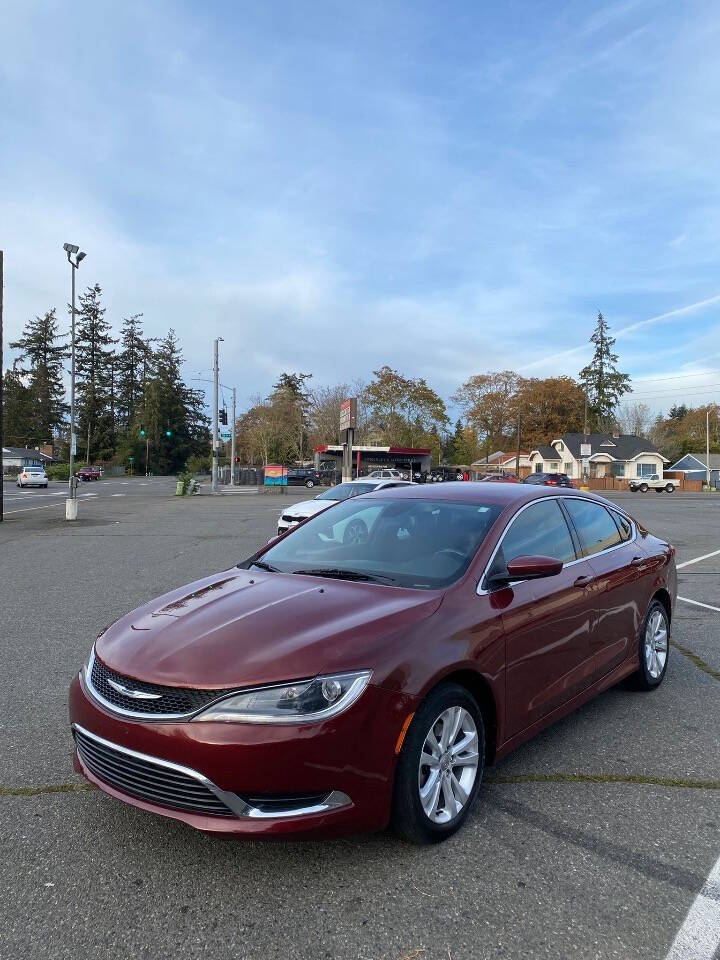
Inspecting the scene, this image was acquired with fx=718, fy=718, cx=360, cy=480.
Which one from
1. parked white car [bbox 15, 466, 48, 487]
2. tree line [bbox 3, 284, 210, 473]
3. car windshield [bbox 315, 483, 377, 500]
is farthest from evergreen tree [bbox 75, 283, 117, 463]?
car windshield [bbox 315, 483, 377, 500]

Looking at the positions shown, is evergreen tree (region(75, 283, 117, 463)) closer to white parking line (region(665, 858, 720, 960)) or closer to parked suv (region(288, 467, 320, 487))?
parked suv (region(288, 467, 320, 487))

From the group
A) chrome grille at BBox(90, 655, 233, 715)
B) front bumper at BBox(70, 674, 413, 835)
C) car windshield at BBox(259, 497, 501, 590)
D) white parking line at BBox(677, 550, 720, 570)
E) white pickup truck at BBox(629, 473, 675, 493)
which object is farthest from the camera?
white pickup truck at BBox(629, 473, 675, 493)

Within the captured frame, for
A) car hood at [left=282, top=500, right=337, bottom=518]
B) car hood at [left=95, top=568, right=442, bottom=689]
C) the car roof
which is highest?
the car roof

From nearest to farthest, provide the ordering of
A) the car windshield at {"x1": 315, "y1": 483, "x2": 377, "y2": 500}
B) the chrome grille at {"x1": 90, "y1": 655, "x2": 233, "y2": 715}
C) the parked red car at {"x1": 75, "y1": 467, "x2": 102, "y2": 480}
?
the chrome grille at {"x1": 90, "y1": 655, "x2": 233, "y2": 715}
the car windshield at {"x1": 315, "y1": 483, "x2": 377, "y2": 500}
the parked red car at {"x1": 75, "y1": 467, "x2": 102, "y2": 480}

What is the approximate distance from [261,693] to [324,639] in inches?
13.6

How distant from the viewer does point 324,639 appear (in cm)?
289

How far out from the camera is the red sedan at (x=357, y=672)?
2.64 m

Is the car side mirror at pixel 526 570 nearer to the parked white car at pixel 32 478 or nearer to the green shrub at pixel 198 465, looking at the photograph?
the parked white car at pixel 32 478

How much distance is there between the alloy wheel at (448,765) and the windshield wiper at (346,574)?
2.52 feet

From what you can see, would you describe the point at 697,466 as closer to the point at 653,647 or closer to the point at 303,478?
the point at 303,478

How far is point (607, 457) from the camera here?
80688 mm

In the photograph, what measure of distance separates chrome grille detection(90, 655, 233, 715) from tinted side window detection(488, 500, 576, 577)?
1.63 meters

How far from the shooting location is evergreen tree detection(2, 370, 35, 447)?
3858 inches

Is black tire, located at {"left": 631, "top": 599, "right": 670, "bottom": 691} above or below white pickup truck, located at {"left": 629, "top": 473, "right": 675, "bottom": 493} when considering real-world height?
above
